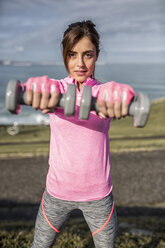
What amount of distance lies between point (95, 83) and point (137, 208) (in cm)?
661

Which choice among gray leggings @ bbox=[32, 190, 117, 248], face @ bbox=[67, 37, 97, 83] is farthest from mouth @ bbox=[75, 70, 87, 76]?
gray leggings @ bbox=[32, 190, 117, 248]

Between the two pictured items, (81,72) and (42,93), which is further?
(81,72)

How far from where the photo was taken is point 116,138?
13867 millimetres

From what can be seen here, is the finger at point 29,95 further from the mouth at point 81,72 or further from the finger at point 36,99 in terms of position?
the mouth at point 81,72

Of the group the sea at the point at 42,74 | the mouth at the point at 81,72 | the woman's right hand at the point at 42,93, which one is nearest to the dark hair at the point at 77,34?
the mouth at the point at 81,72

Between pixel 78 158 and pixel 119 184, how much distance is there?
7.50 meters

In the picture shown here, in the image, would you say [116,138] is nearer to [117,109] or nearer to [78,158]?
[78,158]

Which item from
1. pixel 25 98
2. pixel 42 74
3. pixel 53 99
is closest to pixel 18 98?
pixel 25 98

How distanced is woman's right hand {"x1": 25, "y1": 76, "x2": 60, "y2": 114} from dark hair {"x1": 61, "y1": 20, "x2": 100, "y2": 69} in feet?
1.76

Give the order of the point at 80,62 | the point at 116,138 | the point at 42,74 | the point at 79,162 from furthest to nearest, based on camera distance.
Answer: the point at 42,74 → the point at 116,138 → the point at 79,162 → the point at 80,62

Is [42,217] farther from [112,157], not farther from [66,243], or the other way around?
[112,157]

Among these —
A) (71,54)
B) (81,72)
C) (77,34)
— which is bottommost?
(81,72)

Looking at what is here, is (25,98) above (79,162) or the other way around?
above

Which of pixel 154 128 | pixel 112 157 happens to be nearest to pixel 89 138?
pixel 112 157
